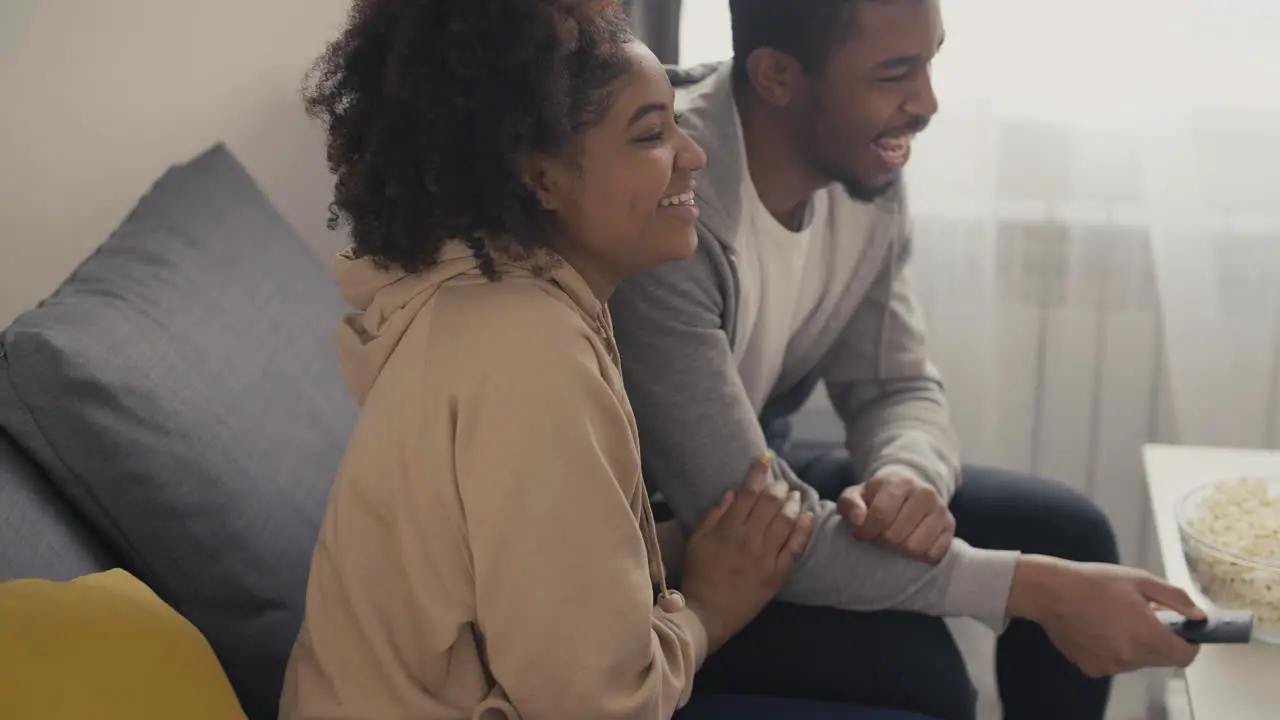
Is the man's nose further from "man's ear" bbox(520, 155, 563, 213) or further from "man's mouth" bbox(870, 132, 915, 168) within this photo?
"man's ear" bbox(520, 155, 563, 213)

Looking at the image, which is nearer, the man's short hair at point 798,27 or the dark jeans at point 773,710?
the dark jeans at point 773,710

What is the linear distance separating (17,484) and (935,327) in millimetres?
1147

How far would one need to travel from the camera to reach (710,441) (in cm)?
115

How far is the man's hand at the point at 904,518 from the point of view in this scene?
1.17 m

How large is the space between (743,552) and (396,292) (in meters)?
0.41

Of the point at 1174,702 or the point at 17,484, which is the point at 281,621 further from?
the point at 1174,702

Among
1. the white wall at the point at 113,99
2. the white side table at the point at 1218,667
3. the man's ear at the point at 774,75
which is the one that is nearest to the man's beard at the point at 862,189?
the man's ear at the point at 774,75

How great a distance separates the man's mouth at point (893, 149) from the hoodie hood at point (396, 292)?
1.45ft

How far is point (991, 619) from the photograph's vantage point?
1.17 m

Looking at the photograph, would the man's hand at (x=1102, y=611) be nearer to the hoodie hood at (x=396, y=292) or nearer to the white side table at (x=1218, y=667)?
the white side table at (x=1218, y=667)

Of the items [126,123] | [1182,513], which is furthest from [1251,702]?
[126,123]

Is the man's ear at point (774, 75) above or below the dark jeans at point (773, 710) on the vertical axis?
above

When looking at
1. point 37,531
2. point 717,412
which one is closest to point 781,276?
point 717,412

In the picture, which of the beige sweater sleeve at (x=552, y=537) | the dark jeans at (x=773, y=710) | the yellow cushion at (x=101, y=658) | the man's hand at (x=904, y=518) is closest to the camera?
the yellow cushion at (x=101, y=658)
